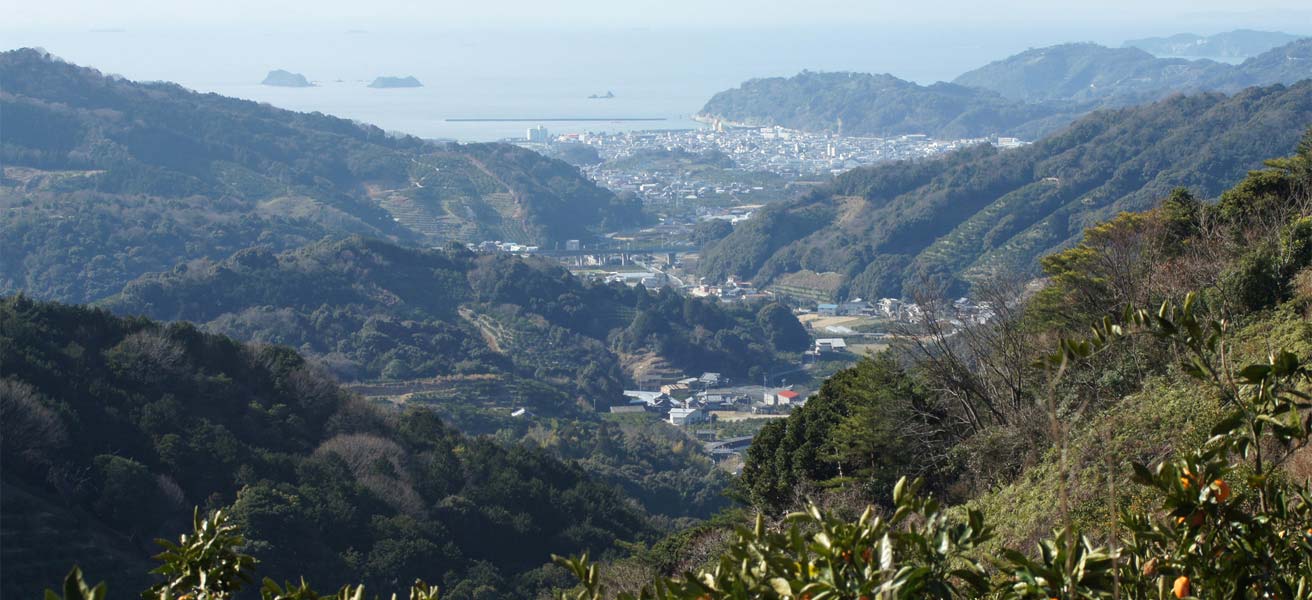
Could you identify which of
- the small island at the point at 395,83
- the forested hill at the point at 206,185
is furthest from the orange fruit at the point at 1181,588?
the small island at the point at 395,83

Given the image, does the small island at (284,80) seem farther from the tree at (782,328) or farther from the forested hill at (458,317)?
the tree at (782,328)

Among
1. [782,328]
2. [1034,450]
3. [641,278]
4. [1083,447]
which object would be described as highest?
[1083,447]

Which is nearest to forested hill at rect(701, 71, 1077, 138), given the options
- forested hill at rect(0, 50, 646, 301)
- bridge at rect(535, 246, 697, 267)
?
forested hill at rect(0, 50, 646, 301)

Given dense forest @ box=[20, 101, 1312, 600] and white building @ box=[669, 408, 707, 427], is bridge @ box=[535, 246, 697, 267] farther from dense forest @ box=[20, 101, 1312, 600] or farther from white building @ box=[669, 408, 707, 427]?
dense forest @ box=[20, 101, 1312, 600]

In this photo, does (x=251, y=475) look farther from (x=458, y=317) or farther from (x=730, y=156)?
(x=730, y=156)

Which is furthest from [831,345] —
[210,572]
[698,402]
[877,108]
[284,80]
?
[284,80]

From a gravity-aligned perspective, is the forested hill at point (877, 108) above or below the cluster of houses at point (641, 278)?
above
